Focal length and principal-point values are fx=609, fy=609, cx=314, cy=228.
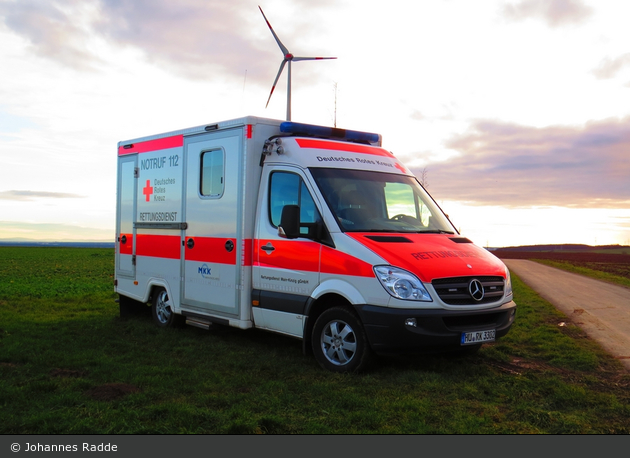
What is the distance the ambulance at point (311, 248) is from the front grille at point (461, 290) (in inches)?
0.5

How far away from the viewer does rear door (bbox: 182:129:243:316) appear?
847 cm

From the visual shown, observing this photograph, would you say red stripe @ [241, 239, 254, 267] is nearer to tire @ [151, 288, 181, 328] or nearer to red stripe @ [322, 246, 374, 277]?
red stripe @ [322, 246, 374, 277]

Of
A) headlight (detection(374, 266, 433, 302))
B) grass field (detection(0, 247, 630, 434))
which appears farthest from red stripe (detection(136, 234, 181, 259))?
headlight (detection(374, 266, 433, 302))

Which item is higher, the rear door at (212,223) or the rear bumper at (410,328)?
the rear door at (212,223)

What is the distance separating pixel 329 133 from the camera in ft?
28.4

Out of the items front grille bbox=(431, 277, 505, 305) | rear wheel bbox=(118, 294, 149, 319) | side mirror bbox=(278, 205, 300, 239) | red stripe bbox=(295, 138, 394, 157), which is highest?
red stripe bbox=(295, 138, 394, 157)

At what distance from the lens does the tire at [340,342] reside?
267 inches

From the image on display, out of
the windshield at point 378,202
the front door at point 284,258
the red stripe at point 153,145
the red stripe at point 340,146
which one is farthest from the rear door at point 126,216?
the windshield at point 378,202

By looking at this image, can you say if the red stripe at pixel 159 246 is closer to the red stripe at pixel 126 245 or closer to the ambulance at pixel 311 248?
the ambulance at pixel 311 248

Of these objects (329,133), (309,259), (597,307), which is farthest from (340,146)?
(597,307)

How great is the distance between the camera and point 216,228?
8.79m

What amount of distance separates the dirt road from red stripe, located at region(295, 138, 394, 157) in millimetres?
4286

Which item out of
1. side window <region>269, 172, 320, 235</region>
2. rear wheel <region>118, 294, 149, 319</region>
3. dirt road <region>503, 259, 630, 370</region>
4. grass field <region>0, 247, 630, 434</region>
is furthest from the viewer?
rear wheel <region>118, 294, 149, 319</region>

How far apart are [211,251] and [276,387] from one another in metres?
3.16
